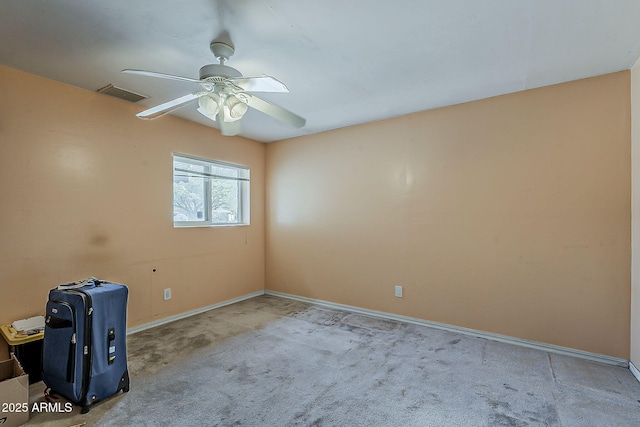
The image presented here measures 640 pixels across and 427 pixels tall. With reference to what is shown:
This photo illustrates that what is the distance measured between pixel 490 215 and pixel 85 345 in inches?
131

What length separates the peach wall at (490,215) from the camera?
2400 mm

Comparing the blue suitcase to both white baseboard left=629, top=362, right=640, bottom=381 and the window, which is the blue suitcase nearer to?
the window

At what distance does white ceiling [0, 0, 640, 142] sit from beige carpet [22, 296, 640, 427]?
2.30 metres

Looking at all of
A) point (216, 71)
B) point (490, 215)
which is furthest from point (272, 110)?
point (490, 215)

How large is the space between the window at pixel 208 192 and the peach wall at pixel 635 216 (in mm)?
3986

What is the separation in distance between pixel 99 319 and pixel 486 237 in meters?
3.19

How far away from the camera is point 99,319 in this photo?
74.0 inches

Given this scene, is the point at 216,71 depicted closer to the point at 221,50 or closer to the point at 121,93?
the point at 221,50

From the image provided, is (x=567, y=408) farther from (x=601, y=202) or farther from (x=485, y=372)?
(x=601, y=202)

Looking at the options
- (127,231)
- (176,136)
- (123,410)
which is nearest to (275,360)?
(123,410)

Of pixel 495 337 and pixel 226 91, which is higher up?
pixel 226 91

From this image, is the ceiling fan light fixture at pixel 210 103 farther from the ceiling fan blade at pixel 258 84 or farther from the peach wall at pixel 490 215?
the peach wall at pixel 490 215

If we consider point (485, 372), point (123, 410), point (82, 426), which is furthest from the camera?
point (485, 372)

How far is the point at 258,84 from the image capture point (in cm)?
176
